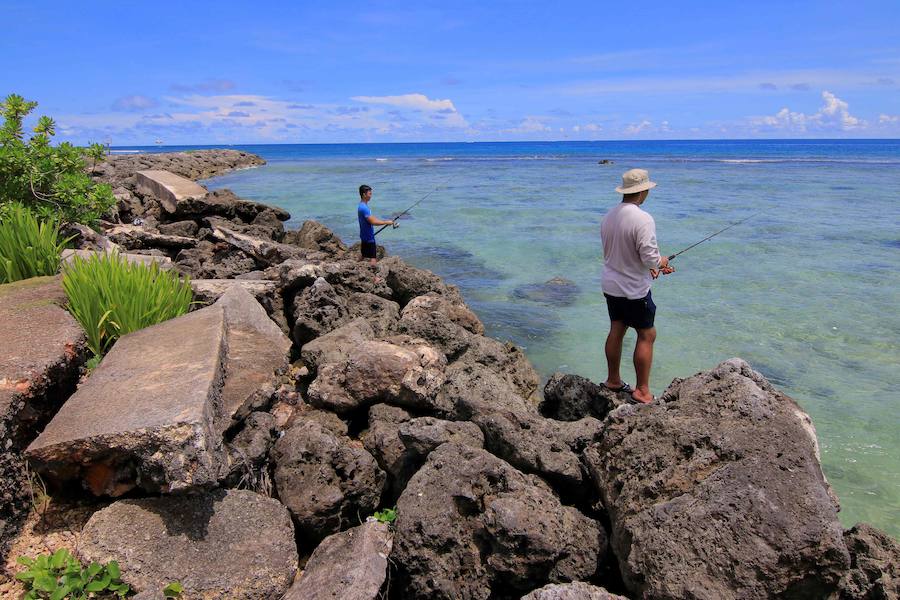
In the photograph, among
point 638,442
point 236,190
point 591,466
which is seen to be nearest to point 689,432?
point 638,442

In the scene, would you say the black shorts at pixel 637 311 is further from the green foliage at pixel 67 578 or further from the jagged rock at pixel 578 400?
the green foliage at pixel 67 578

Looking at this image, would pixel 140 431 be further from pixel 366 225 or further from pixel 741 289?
pixel 741 289

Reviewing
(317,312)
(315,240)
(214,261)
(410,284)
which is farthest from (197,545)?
(315,240)

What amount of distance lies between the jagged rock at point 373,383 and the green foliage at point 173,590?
195cm

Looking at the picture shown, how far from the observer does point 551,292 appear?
11.0 meters

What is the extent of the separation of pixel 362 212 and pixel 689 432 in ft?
26.3

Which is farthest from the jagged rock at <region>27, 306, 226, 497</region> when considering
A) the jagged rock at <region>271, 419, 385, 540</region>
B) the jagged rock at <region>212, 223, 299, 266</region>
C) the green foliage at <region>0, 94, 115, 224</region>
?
the jagged rock at <region>212, 223, 299, 266</region>

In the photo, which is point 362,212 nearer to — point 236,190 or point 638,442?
point 638,442

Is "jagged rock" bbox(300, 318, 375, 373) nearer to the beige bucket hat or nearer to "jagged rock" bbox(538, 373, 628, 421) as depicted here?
"jagged rock" bbox(538, 373, 628, 421)

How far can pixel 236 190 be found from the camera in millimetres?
29984

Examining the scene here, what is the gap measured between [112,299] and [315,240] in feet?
26.9

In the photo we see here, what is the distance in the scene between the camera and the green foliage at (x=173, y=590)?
293cm

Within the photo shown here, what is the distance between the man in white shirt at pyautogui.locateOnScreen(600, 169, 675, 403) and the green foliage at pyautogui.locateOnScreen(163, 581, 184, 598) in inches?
151

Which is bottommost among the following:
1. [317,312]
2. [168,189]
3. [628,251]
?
[317,312]
